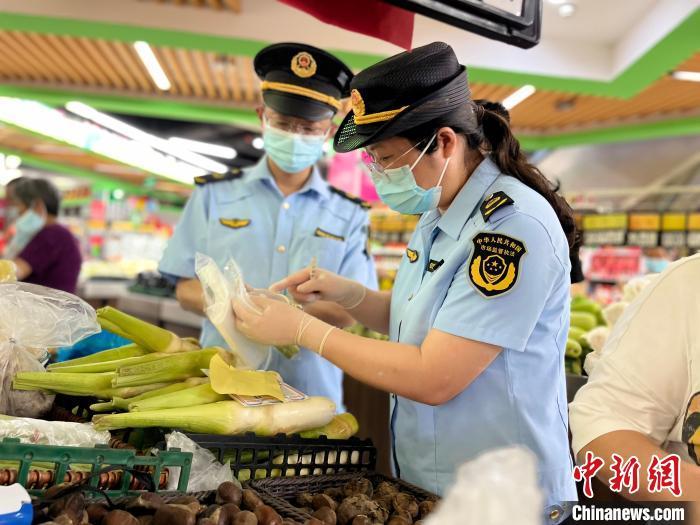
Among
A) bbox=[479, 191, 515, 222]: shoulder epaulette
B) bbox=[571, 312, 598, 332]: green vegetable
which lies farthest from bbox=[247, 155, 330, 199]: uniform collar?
bbox=[571, 312, 598, 332]: green vegetable

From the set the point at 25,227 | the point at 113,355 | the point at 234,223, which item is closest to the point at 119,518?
the point at 113,355

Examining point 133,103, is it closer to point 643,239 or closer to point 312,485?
point 643,239

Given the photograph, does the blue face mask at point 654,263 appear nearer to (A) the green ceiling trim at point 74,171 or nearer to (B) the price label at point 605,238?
(B) the price label at point 605,238

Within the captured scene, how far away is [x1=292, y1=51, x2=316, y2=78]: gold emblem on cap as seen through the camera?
7.44ft

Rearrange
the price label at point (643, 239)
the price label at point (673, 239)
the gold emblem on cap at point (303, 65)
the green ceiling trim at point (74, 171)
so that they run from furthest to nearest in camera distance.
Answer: the green ceiling trim at point (74, 171) → the price label at point (643, 239) → the price label at point (673, 239) → the gold emblem on cap at point (303, 65)

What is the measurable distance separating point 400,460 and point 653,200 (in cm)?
1314

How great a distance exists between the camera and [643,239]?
6859mm

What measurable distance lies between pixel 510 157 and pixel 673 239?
5909 mm

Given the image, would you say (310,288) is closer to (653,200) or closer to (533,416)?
(533,416)

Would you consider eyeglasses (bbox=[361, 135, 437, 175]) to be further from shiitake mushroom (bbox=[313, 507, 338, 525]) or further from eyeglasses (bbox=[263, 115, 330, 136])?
shiitake mushroom (bbox=[313, 507, 338, 525])

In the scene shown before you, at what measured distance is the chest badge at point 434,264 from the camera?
5.09 feet

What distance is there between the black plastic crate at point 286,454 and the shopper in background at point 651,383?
487mm

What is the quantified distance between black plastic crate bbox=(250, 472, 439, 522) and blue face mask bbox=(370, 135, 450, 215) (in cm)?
70

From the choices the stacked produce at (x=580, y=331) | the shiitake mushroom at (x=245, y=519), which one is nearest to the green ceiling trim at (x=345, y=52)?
the stacked produce at (x=580, y=331)
